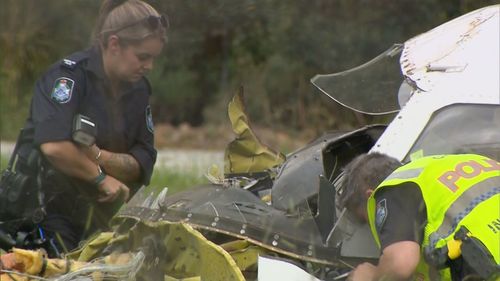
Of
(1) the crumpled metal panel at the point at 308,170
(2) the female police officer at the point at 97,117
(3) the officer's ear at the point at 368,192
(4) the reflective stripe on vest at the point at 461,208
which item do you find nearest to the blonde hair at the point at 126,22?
(2) the female police officer at the point at 97,117

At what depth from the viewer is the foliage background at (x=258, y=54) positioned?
47.1 ft

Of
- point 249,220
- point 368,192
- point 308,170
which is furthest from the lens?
point 308,170

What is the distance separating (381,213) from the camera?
4.07 metres

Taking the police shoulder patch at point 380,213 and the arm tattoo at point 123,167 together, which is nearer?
the police shoulder patch at point 380,213

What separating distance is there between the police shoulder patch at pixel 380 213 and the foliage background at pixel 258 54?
9280 millimetres

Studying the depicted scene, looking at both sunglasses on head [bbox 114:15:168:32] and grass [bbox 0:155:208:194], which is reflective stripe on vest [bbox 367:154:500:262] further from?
grass [bbox 0:155:208:194]

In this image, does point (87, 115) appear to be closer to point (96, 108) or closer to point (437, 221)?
point (96, 108)

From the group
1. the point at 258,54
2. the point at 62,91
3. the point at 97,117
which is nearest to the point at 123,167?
the point at 97,117

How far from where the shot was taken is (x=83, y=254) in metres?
5.00

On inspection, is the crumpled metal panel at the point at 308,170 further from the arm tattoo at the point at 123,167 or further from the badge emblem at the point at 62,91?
the badge emblem at the point at 62,91

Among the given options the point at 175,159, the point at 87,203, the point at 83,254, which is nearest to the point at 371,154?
the point at 83,254

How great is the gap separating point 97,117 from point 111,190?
361 mm

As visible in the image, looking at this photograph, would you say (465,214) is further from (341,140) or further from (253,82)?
(253,82)

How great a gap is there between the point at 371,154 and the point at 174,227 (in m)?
0.83
